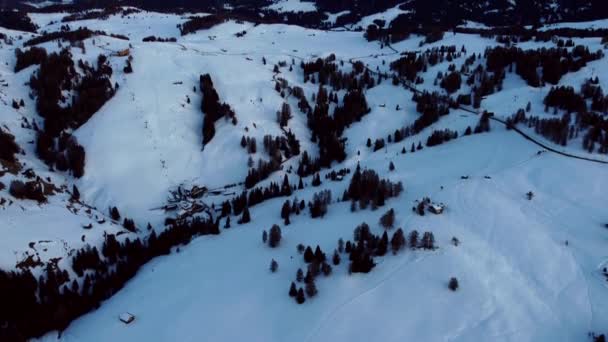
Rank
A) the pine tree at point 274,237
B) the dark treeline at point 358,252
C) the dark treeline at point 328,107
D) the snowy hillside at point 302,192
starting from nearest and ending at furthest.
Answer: the snowy hillside at point 302,192, the dark treeline at point 358,252, the pine tree at point 274,237, the dark treeline at point 328,107

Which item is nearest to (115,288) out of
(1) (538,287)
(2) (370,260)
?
(2) (370,260)

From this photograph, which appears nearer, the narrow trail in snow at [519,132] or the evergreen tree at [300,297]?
the evergreen tree at [300,297]

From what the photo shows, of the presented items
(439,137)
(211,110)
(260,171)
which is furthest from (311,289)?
(211,110)

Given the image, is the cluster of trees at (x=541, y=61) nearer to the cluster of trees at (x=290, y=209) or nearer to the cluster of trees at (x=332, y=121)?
the cluster of trees at (x=332, y=121)

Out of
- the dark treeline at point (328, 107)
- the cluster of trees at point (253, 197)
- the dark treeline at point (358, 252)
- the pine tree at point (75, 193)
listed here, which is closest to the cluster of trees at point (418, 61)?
the dark treeline at point (328, 107)

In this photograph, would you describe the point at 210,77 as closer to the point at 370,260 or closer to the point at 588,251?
the point at 370,260

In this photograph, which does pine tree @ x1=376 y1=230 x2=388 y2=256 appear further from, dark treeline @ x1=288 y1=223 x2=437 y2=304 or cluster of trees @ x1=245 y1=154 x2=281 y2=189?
cluster of trees @ x1=245 y1=154 x2=281 y2=189

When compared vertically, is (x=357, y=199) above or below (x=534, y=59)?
below
